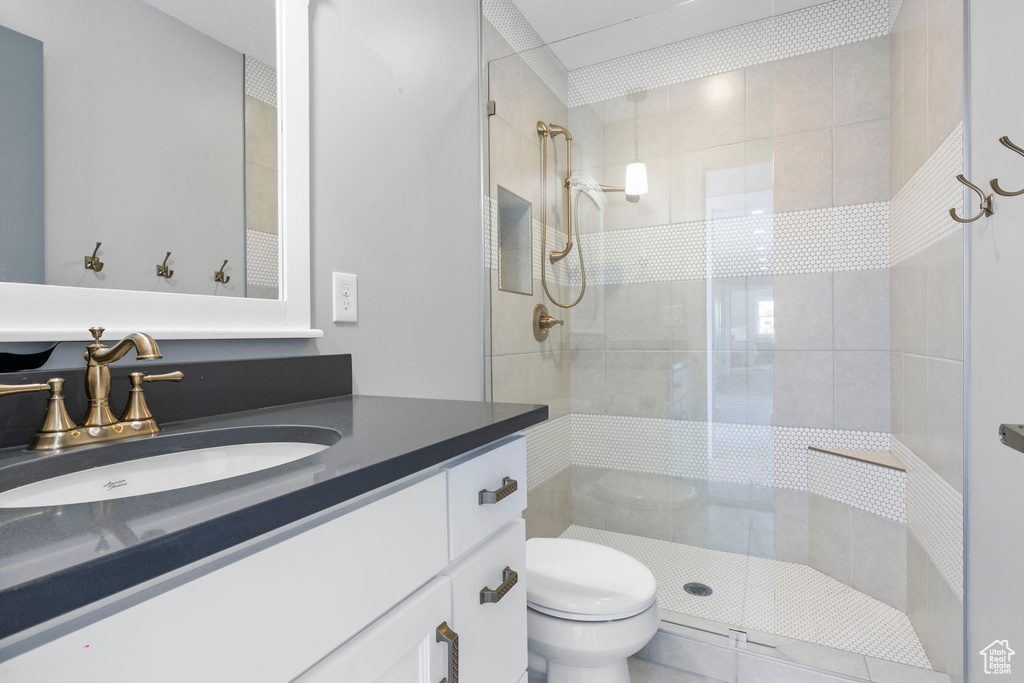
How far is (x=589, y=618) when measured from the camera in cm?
126

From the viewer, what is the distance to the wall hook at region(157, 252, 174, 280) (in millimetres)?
886

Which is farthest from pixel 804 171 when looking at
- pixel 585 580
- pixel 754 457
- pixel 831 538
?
pixel 585 580

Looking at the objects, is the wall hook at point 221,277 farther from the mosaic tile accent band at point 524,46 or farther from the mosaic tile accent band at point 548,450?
the mosaic tile accent band at point 524,46

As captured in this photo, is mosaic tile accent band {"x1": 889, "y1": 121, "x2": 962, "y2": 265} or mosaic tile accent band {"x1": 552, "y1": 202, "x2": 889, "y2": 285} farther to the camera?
mosaic tile accent band {"x1": 552, "y1": 202, "x2": 889, "y2": 285}

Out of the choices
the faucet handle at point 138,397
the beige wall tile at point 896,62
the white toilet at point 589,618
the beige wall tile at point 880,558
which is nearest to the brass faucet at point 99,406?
the faucet handle at point 138,397

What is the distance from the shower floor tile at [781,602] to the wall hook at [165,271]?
161cm

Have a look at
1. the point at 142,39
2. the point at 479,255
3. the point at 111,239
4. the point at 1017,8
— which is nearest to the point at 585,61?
the point at 479,255

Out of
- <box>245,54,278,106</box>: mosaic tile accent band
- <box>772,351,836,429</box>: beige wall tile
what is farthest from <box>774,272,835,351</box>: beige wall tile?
<box>245,54,278,106</box>: mosaic tile accent band

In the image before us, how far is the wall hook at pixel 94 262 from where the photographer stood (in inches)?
31.2

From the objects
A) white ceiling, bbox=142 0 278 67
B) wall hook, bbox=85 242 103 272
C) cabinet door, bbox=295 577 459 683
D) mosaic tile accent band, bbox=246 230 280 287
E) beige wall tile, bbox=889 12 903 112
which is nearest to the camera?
cabinet door, bbox=295 577 459 683

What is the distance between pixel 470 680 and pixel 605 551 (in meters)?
0.86

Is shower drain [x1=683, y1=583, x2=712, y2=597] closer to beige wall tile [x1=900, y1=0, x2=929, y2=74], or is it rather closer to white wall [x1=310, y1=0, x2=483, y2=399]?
white wall [x1=310, y1=0, x2=483, y2=399]

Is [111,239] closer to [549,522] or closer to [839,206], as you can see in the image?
[549,522]

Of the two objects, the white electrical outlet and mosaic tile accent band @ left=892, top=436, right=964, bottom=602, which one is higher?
the white electrical outlet
